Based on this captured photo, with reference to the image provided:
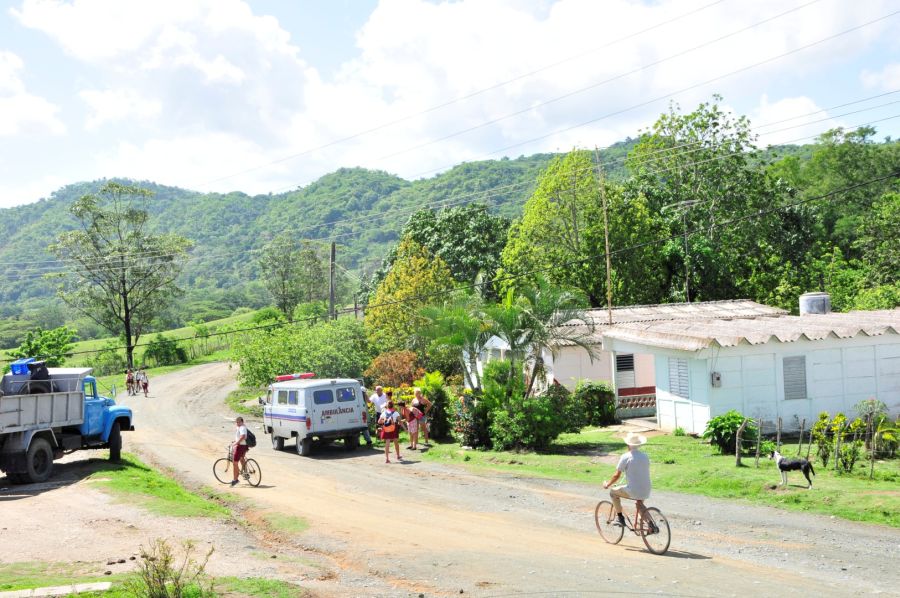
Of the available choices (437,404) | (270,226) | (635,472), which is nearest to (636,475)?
(635,472)

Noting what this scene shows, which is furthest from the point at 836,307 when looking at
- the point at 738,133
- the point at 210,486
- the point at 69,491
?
the point at 69,491

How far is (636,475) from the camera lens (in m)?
11.5

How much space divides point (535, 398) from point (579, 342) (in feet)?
7.07

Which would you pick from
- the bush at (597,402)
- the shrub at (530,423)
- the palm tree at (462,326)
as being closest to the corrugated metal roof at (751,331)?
the bush at (597,402)

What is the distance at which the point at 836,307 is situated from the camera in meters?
46.1

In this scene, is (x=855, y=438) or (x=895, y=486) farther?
(x=855, y=438)

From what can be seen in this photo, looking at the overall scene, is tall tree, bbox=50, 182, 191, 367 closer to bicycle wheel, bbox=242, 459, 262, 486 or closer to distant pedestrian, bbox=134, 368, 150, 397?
distant pedestrian, bbox=134, 368, 150, 397

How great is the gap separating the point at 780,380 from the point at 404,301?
69.0 feet

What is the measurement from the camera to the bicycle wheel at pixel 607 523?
12.2m

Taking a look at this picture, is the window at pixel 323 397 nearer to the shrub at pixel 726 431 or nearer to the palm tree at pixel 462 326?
the palm tree at pixel 462 326

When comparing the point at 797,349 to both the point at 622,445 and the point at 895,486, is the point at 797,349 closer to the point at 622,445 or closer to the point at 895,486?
the point at 622,445

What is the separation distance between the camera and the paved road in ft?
32.9

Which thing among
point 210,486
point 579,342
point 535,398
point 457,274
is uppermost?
point 457,274

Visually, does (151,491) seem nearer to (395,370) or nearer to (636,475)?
(636,475)
